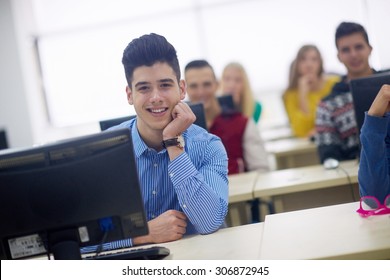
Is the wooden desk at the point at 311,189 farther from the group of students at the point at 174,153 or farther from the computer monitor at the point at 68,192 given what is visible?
the computer monitor at the point at 68,192

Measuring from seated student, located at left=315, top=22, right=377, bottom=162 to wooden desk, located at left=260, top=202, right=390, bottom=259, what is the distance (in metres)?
0.79

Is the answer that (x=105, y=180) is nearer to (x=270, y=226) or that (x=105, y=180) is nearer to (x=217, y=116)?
(x=270, y=226)

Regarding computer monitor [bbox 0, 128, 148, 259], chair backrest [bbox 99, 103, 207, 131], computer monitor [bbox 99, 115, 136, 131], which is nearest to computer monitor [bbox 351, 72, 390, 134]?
chair backrest [bbox 99, 103, 207, 131]

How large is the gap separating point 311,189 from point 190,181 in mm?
902

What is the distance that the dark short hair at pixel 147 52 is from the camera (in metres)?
1.76

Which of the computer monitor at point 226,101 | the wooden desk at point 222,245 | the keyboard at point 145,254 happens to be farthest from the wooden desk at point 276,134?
the keyboard at point 145,254

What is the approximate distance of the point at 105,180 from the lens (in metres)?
1.36

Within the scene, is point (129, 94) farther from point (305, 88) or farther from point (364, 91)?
point (305, 88)

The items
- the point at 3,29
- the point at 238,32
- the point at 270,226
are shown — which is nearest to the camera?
the point at 270,226

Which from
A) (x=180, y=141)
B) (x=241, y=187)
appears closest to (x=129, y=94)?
(x=180, y=141)

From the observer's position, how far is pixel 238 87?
4121mm

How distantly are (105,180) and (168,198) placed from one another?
47cm

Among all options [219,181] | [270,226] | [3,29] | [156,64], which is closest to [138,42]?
[156,64]

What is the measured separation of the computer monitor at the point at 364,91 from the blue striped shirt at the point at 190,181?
1.79ft
